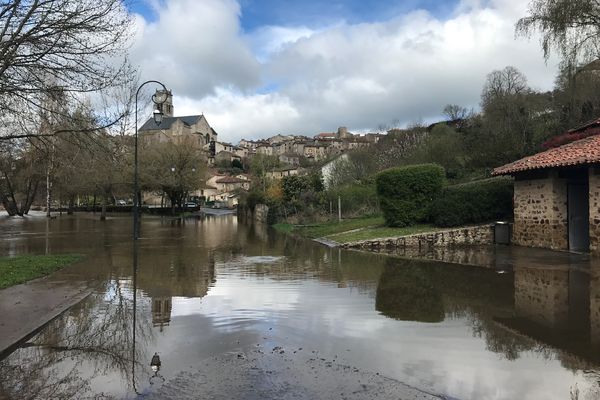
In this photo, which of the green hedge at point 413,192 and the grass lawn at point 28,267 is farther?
the green hedge at point 413,192

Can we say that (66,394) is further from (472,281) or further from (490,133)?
(490,133)

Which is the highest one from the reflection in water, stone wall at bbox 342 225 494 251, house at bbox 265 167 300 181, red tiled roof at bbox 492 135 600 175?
house at bbox 265 167 300 181

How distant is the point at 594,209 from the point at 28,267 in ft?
56.4

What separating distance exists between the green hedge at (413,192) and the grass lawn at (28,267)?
43.6ft

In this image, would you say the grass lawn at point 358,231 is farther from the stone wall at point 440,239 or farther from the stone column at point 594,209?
the stone column at point 594,209

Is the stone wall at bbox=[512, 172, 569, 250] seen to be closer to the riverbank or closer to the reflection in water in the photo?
the riverbank

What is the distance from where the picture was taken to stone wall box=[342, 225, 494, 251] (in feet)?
65.4

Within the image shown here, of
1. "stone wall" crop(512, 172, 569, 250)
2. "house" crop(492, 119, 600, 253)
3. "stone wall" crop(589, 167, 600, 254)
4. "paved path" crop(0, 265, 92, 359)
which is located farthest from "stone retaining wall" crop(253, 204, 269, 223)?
"paved path" crop(0, 265, 92, 359)

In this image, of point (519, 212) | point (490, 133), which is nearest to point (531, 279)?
point (519, 212)

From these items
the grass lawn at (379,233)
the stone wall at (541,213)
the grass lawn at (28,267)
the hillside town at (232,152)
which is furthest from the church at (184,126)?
the stone wall at (541,213)

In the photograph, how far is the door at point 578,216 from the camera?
17461mm

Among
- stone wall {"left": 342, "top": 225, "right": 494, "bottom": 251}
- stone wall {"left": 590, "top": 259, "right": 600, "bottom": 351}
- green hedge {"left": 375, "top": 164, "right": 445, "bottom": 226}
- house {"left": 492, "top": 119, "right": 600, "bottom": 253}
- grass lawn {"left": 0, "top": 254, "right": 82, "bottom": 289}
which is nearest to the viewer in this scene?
stone wall {"left": 590, "top": 259, "right": 600, "bottom": 351}

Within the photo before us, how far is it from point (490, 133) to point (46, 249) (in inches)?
1177

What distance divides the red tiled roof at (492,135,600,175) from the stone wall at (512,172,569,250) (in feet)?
2.36
